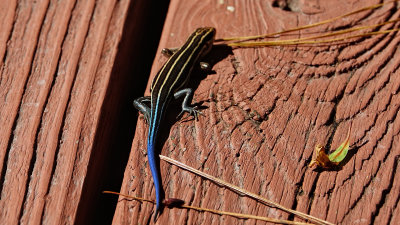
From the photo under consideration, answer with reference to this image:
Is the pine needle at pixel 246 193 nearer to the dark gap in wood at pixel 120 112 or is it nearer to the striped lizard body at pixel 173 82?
the striped lizard body at pixel 173 82

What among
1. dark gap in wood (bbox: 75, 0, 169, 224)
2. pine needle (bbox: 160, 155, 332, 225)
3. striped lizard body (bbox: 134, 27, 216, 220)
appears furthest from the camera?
striped lizard body (bbox: 134, 27, 216, 220)

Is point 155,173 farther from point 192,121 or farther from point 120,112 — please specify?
point 120,112

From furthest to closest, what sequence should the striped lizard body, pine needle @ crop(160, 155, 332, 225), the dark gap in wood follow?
the striped lizard body
the dark gap in wood
pine needle @ crop(160, 155, 332, 225)

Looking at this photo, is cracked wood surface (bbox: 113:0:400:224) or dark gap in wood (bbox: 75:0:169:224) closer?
cracked wood surface (bbox: 113:0:400:224)

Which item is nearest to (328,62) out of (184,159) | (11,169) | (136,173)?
(184,159)

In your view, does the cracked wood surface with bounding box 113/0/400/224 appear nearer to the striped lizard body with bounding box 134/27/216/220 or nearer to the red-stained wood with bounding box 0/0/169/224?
the striped lizard body with bounding box 134/27/216/220

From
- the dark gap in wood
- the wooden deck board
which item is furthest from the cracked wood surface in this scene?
the dark gap in wood

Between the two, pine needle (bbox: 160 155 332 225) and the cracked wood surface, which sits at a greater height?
the cracked wood surface

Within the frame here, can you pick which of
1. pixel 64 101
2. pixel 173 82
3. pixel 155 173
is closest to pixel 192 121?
pixel 155 173

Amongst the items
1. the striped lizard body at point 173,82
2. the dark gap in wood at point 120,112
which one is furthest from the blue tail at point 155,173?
the dark gap in wood at point 120,112
